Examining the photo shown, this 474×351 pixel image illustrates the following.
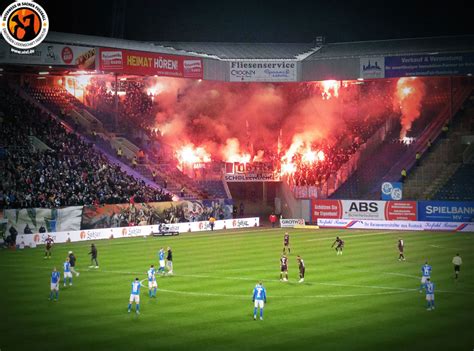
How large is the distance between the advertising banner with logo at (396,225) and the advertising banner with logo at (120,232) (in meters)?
8.31

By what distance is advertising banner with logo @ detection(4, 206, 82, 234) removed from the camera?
2366 inches

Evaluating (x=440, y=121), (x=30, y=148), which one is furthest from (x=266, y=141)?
(x=30, y=148)

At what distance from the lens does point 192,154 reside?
9025cm

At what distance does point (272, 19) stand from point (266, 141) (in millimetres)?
14262

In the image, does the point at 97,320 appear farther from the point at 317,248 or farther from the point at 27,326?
the point at 317,248

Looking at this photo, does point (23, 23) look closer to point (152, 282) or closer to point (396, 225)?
point (152, 282)

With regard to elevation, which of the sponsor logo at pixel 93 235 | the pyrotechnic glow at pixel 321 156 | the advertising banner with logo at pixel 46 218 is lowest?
the sponsor logo at pixel 93 235

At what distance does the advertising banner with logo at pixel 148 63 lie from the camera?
238 feet

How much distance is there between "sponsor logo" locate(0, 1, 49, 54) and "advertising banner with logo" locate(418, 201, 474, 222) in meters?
44.5

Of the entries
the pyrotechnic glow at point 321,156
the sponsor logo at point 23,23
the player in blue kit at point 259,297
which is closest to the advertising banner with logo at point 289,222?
the pyrotechnic glow at point 321,156

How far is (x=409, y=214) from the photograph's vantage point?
7569 cm

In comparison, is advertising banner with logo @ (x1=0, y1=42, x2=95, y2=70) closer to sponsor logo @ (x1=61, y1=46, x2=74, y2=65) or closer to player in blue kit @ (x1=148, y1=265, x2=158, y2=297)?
sponsor logo @ (x1=61, y1=46, x2=74, y2=65)

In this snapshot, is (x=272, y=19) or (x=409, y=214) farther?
(x=272, y=19)

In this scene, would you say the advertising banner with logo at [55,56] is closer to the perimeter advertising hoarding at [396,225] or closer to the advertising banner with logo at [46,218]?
the advertising banner with logo at [46,218]
